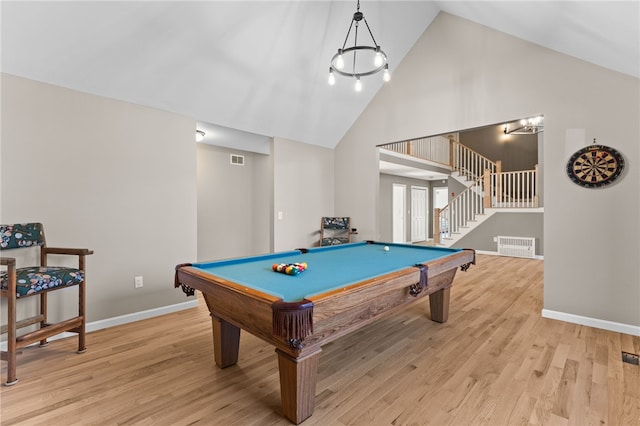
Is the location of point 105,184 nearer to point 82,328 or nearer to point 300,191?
point 82,328

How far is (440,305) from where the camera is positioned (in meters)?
3.00

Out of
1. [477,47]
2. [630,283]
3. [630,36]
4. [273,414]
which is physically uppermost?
[477,47]

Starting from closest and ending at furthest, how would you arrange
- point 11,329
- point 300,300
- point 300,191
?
point 300,300, point 11,329, point 300,191

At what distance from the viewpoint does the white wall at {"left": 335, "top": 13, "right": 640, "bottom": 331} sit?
2.82m

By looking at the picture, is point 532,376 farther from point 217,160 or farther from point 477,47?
point 217,160

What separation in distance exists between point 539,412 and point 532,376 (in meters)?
0.43

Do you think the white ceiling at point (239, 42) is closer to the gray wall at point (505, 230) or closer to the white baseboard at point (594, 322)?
the white baseboard at point (594, 322)

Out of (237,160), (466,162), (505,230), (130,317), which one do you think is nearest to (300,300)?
(130,317)

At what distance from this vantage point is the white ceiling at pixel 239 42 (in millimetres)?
2344

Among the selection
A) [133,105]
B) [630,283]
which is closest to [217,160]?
[133,105]

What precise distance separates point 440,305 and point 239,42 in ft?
11.6

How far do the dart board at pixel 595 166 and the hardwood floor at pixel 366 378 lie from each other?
4.93ft

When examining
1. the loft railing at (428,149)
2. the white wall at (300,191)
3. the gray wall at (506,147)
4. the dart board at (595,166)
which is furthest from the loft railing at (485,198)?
the dart board at (595,166)

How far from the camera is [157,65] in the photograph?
9.66ft
